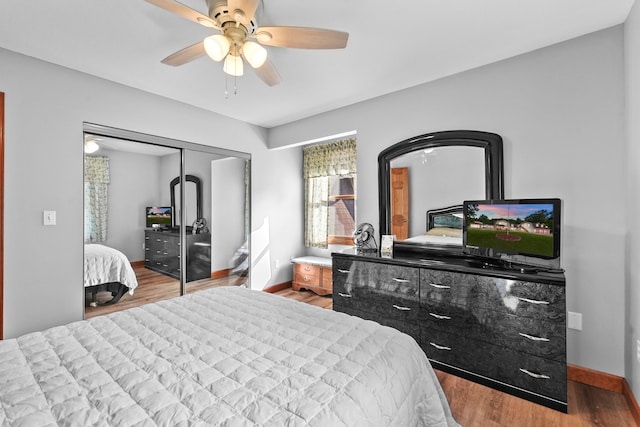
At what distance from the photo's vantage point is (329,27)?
80.8 inches

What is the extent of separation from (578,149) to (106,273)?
4132 mm

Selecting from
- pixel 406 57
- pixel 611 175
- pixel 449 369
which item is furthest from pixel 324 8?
pixel 449 369

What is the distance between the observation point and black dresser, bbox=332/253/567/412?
1.89 meters

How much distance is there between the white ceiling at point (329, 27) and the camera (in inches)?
72.9

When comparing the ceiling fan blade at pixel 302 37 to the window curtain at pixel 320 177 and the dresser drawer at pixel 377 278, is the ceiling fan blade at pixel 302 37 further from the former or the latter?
the window curtain at pixel 320 177

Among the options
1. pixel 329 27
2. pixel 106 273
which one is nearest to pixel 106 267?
pixel 106 273

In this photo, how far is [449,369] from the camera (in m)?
2.30

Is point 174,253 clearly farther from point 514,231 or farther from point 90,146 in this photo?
point 514,231

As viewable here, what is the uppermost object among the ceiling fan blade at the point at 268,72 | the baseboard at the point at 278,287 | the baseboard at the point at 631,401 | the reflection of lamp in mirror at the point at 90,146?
the ceiling fan blade at the point at 268,72

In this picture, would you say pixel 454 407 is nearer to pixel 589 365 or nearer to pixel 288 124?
pixel 589 365

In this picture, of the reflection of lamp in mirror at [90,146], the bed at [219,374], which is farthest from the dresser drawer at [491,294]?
the reflection of lamp in mirror at [90,146]

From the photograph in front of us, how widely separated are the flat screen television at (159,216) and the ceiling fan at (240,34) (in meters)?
1.91

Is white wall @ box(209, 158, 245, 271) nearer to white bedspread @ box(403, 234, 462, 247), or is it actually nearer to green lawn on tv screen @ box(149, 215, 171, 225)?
green lawn on tv screen @ box(149, 215, 171, 225)

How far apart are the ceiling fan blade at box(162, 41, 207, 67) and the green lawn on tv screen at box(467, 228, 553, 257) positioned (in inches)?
91.2
